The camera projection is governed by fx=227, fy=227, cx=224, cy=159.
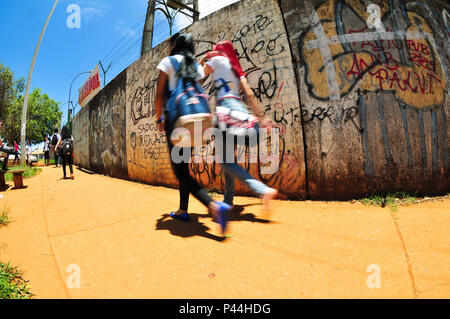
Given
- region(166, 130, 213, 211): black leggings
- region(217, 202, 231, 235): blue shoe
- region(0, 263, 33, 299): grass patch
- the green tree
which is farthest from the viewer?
the green tree

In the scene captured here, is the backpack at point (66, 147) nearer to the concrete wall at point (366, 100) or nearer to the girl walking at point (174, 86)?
the girl walking at point (174, 86)

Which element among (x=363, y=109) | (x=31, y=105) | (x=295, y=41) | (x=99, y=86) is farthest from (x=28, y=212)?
→ (x=31, y=105)

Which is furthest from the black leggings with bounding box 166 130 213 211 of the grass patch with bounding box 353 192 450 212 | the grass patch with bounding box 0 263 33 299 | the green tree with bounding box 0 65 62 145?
the green tree with bounding box 0 65 62 145

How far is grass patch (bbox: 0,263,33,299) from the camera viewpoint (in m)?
1.19

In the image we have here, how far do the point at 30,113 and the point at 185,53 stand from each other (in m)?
42.3

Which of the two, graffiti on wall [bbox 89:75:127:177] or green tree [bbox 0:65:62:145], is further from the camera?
green tree [bbox 0:65:62:145]

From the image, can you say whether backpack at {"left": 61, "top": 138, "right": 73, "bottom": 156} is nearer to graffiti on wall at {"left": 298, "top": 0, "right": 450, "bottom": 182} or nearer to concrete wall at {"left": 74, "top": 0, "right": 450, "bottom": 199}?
concrete wall at {"left": 74, "top": 0, "right": 450, "bottom": 199}

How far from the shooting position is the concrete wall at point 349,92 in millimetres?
3031

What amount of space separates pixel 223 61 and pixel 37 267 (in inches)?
83.7

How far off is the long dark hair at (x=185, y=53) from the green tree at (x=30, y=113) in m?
24.3

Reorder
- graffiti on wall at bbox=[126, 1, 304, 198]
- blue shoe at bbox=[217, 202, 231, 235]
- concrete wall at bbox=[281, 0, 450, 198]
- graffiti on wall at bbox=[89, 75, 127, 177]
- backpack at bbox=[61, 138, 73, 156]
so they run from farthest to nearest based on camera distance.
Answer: graffiti on wall at bbox=[89, 75, 127, 177]
backpack at bbox=[61, 138, 73, 156]
graffiti on wall at bbox=[126, 1, 304, 198]
concrete wall at bbox=[281, 0, 450, 198]
blue shoe at bbox=[217, 202, 231, 235]

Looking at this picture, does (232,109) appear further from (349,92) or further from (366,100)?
(366,100)

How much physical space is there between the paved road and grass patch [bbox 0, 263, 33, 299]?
44 mm

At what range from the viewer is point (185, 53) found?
1.99 metres
